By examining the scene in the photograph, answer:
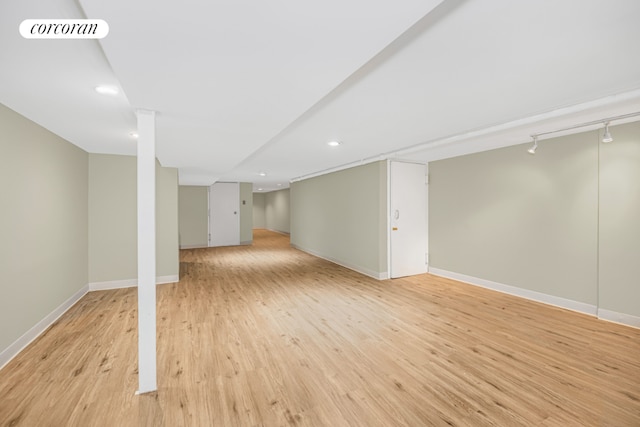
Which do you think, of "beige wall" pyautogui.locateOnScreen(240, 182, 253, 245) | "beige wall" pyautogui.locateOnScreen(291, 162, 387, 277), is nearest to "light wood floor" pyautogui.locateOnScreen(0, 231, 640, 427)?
"beige wall" pyautogui.locateOnScreen(291, 162, 387, 277)

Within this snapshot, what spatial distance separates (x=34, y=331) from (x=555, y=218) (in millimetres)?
6454

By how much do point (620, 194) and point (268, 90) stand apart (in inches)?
163

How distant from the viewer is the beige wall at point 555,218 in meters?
3.15

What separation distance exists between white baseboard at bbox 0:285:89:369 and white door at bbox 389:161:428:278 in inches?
196

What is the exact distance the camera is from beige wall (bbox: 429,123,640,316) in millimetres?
3148

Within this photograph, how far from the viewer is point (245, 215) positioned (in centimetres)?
1009

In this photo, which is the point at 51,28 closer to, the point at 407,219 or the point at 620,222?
the point at 407,219

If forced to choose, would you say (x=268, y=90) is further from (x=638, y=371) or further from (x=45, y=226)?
(x=638, y=371)

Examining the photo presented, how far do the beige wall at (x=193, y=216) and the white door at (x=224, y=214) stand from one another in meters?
0.19

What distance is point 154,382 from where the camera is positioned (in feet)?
6.77

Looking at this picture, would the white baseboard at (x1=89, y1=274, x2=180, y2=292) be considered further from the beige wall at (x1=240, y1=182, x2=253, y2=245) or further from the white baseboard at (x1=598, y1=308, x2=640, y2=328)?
the white baseboard at (x1=598, y1=308, x2=640, y2=328)

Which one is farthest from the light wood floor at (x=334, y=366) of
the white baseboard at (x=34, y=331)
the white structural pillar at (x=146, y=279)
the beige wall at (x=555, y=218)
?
the beige wall at (x=555, y=218)

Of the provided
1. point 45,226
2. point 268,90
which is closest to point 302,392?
point 268,90

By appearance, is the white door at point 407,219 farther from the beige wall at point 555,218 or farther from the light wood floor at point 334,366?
the light wood floor at point 334,366
